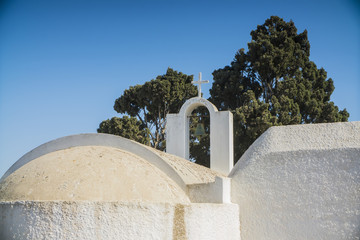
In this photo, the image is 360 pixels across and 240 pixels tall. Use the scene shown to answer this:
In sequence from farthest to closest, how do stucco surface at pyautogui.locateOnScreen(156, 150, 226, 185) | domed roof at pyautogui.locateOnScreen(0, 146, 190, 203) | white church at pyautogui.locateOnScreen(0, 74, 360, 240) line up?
stucco surface at pyautogui.locateOnScreen(156, 150, 226, 185), domed roof at pyautogui.locateOnScreen(0, 146, 190, 203), white church at pyautogui.locateOnScreen(0, 74, 360, 240)

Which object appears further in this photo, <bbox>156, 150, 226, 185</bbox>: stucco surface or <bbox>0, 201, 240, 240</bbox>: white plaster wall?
<bbox>156, 150, 226, 185</bbox>: stucco surface

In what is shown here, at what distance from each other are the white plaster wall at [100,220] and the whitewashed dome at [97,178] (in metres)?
0.48

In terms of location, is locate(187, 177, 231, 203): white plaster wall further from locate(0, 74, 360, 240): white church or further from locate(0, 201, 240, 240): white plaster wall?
locate(0, 201, 240, 240): white plaster wall

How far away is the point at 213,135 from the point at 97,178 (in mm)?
4257

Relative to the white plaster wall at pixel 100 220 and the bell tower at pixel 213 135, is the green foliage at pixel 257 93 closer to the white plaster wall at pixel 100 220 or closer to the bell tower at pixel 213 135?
the bell tower at pixel 213 135

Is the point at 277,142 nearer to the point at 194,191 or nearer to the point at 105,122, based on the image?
the point at 194,191

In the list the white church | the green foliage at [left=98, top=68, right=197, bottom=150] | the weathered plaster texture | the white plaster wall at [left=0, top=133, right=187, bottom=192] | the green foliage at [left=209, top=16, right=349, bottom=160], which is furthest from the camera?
the green foliage at [left=98, top=68, right=197, bottom=150]

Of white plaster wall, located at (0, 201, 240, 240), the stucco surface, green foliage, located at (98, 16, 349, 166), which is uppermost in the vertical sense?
green foliage, located at (98, 16, 349, 166)

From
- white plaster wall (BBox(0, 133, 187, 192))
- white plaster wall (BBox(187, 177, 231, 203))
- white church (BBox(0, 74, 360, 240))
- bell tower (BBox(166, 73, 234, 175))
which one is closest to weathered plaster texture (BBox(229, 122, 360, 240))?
white church (BBox(0, 74, 360, 240))

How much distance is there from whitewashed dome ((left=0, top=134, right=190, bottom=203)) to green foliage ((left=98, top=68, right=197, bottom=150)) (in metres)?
16.0

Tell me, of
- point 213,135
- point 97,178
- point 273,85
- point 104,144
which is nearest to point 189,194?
point 97,178

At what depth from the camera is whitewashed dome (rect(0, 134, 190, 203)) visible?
21.7 ft

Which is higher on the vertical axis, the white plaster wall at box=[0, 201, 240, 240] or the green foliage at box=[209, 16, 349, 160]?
the green foliage at box=[209, 16, 349, 160]

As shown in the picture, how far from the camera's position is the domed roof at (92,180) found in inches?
259
